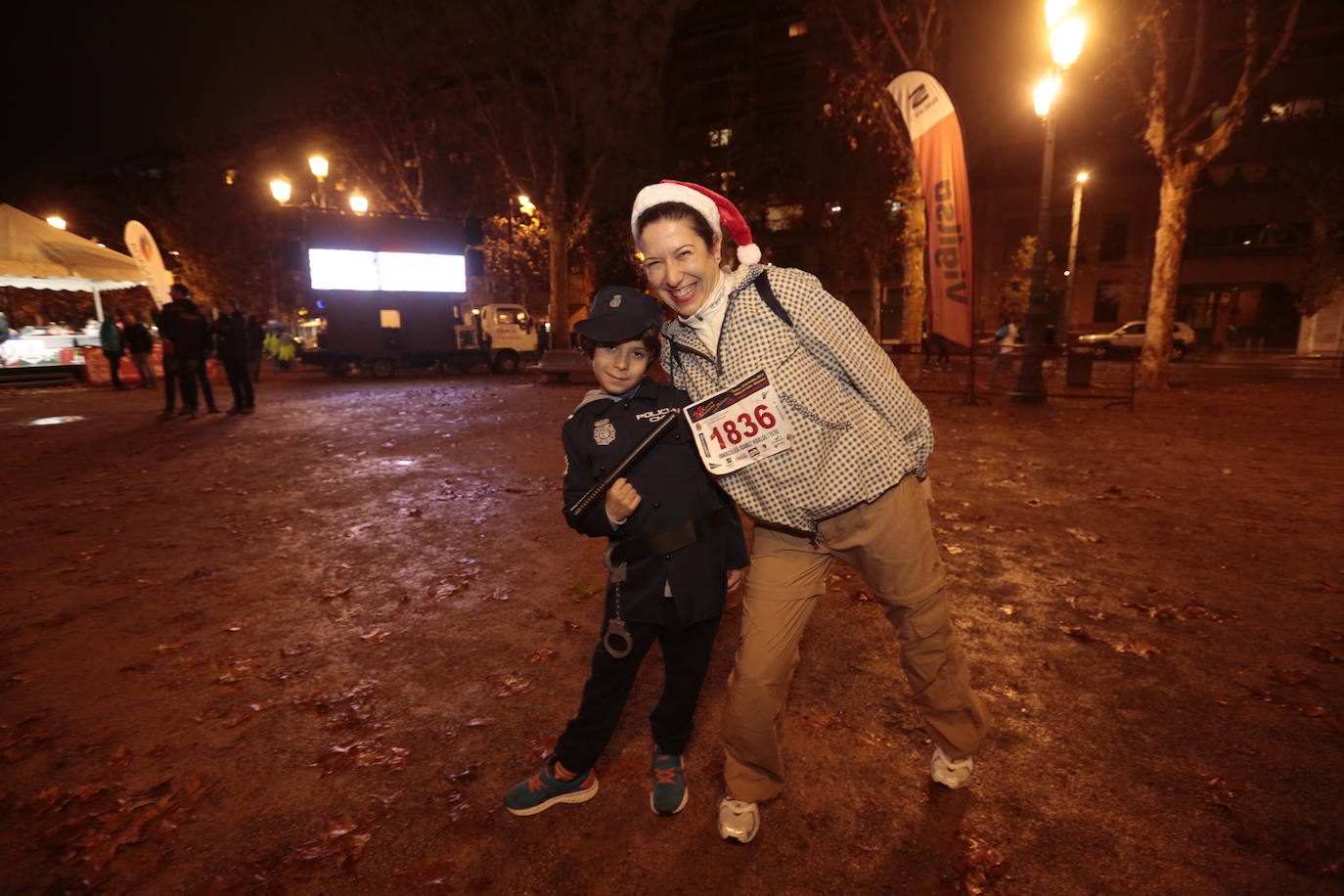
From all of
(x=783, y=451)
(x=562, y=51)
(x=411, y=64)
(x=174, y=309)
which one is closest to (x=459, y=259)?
(x=411, y=64)

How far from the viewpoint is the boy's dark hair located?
2244 millimetres

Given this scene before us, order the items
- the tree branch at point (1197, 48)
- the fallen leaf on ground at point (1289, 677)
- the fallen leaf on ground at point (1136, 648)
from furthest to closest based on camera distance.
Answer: the tree branch at point (1197, 48) < the fallen leaf on ground at point (1136, 648) < the fallen leaf on ground at point (1289, 677)

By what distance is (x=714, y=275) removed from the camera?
90.0 inches

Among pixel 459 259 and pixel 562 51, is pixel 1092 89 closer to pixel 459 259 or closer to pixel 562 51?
pixel 562 51

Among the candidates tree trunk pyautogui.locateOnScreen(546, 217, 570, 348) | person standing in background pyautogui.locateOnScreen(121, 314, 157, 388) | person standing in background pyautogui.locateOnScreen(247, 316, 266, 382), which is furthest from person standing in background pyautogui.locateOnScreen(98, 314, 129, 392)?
tree trunk pyautogui.locateOnScreen(546, 217, 570, 348)

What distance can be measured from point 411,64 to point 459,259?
6.72 m

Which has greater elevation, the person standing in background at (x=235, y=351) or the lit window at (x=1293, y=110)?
the lit window at (x=1293, y=110)

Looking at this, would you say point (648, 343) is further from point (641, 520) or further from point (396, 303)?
point (396, 303)

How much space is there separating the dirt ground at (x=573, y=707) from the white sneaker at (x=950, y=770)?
7 centimetres

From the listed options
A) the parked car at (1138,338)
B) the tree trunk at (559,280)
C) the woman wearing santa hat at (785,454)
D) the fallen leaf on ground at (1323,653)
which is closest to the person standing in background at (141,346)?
the tree trunk at (559,280)

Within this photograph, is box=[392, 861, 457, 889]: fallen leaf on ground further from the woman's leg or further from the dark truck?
the dark truck

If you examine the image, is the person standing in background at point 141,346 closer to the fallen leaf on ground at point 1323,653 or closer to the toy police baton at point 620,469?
the toy police baton at point 620,469

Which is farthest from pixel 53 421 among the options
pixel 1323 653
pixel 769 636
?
pixel 1323 653

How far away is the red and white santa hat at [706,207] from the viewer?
2.27m
